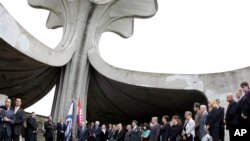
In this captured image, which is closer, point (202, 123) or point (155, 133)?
point (202, 123)

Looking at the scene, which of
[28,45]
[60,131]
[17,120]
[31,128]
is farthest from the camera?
[28,45]

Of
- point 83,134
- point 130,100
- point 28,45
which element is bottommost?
point 83,134

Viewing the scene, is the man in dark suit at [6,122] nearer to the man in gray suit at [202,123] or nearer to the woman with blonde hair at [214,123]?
the man in gray suit at [202,123]

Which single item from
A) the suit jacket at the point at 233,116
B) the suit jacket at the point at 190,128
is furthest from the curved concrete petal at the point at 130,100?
the suit jacket at the point at 233,116

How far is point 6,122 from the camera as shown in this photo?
10477mm

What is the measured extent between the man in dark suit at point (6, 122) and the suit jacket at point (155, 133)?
4.41m

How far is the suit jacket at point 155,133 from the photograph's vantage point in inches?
482

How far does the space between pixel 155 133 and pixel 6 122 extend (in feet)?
15.1

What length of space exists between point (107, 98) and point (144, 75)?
3953 millimetres

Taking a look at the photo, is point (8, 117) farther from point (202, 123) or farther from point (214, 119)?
point (214, 119)

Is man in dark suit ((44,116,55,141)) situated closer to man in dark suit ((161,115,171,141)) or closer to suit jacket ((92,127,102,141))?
suit jacket ((92,127,102,141))

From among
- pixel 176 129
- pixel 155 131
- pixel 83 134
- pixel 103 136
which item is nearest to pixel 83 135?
pixel 83 134

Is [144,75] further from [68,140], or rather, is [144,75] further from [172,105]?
[68,140]

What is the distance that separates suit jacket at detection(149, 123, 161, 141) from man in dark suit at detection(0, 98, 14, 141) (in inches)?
174
